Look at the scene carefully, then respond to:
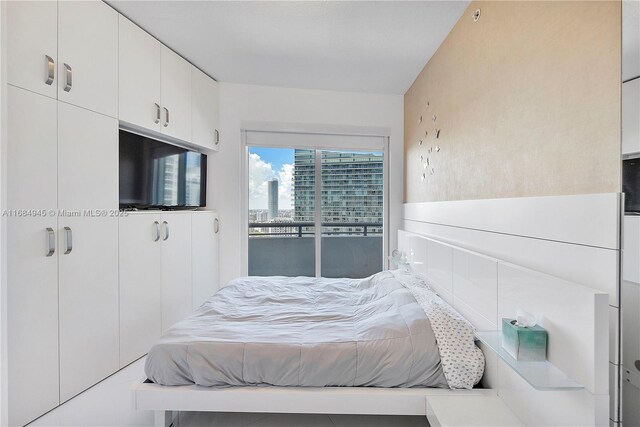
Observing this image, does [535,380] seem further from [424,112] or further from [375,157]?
[375,157]

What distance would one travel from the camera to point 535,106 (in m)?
1.46

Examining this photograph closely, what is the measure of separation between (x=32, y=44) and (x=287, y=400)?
7.43ft

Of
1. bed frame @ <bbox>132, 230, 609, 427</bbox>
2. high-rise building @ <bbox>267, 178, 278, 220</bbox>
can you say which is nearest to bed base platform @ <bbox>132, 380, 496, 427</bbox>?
bed frame @ <bbox>132, 230, 609, 427</bbox>

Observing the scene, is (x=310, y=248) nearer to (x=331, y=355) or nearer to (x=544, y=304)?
(x=331, y=355)

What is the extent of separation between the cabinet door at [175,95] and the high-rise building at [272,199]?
111cm

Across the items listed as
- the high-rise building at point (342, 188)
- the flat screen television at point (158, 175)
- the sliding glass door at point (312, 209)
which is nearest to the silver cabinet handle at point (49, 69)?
the flat screen television at point (158, 175)

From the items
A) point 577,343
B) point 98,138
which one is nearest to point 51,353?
point 98,138

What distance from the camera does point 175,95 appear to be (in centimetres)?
288

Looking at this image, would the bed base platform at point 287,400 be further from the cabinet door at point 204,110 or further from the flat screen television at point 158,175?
the cabinet door at point 204,110

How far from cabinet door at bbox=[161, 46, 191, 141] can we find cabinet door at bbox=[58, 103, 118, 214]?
1.97 feet

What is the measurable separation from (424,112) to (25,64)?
289cm

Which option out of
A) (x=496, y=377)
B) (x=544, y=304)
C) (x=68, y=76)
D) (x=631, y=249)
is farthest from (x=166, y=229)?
(x=631, y=249)

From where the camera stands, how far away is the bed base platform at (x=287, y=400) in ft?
5.04

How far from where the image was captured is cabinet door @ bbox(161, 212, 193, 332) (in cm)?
276
